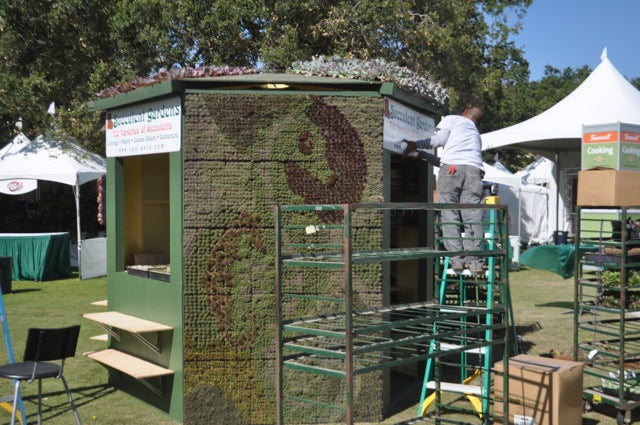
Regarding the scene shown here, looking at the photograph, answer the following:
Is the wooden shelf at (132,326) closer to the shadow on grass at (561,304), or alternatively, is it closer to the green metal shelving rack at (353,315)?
the green metal shelving rack at (353,315)

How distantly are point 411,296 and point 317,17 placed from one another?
11.5m

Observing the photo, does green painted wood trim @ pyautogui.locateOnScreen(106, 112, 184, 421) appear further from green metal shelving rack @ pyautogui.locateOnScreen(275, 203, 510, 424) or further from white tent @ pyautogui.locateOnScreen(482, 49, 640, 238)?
white tent @ pyautogui.locateOnScreen(482, 49, 640, 238)

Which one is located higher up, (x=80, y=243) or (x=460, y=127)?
(x=460, y=127)

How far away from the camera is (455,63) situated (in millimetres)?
22469

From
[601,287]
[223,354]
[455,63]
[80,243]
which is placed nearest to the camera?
[223,354]

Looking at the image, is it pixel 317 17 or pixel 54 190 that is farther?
pixel 54 190

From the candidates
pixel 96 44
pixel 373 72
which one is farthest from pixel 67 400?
pixel 96 44

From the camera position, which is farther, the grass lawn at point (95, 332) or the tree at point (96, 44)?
the tree at point (96, 44)

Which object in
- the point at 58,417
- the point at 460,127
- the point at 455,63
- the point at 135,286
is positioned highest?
the point at 455,63

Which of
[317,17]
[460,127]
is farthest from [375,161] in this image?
[317,17]

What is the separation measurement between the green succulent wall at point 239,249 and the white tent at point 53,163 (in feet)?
40.8

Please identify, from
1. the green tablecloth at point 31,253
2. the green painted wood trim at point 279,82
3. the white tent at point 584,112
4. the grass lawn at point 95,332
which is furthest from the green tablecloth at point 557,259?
the green tablecloth at point 31,253

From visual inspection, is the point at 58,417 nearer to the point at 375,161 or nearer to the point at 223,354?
the point at 223,354

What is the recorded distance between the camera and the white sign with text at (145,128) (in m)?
6.83
